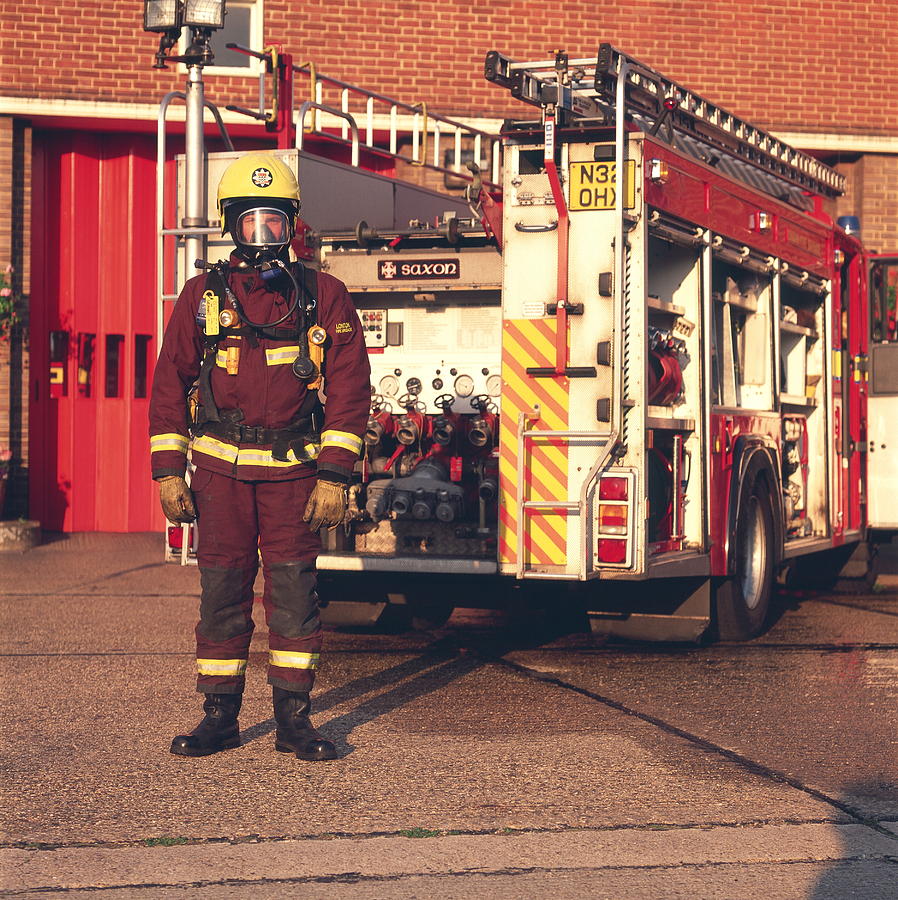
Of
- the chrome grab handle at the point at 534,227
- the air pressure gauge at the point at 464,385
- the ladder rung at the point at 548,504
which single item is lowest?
the ladder rung at the point at 548,504

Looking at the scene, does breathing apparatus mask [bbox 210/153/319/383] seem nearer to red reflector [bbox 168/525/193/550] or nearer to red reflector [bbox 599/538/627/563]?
red reflector [bbox 599/538/627/563]

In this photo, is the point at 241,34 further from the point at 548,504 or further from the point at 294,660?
the point at 294,660

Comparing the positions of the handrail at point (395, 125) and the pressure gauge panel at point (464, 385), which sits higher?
the handrail at point (395, 125)

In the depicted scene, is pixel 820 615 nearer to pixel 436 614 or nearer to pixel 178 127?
pixel 436 614

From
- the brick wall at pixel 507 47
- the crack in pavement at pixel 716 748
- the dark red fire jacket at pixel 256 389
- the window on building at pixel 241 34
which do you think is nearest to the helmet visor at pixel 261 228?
the dark red fire jacket at pixel 256 389

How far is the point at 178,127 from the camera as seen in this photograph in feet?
50.0

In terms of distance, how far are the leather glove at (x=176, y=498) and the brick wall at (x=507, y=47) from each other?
10.1 meters

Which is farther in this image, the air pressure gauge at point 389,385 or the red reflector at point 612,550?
the air pressure gauge at point 389,385

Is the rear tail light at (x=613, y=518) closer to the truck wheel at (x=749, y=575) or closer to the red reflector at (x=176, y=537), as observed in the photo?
the truck wheel at (x=749, y=575)

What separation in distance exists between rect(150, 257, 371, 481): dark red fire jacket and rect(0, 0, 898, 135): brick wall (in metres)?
9.83

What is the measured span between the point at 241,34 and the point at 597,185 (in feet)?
29.7

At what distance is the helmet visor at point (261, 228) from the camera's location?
5730 millimetres

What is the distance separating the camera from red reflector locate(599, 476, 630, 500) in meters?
7.22

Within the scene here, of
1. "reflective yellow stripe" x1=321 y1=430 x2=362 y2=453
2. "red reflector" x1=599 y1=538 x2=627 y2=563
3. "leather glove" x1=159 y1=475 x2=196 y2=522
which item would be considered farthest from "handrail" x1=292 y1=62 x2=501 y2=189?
"leather glove" x1=159 y1=475 x2=196 y2=522
